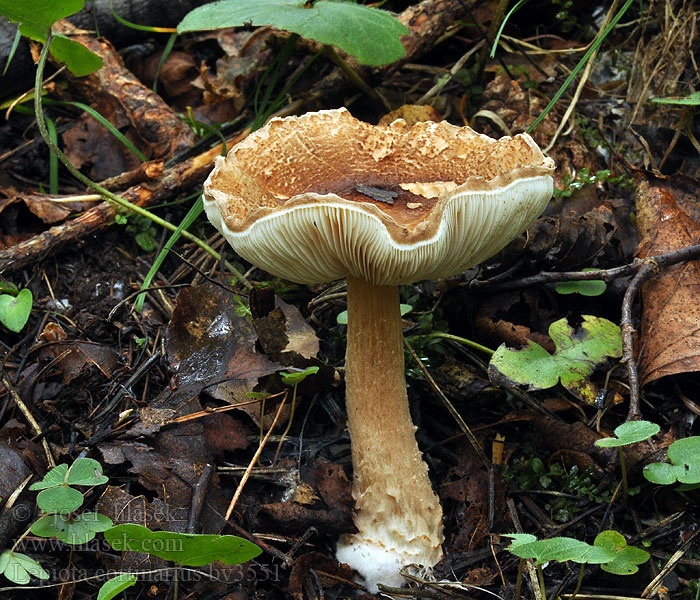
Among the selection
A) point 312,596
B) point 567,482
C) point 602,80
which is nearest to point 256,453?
point 312,596

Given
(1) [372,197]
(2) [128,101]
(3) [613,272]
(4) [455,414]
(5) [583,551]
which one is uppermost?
(2) [128,101]

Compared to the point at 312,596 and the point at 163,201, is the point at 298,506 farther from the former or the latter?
the point at 163,201

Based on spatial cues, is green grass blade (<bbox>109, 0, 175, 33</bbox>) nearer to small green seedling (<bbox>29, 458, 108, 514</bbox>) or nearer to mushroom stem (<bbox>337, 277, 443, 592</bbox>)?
mushroom stem (<bbox>337, 277, 443, 592</bbox>)

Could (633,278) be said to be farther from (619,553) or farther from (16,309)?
(16,309)

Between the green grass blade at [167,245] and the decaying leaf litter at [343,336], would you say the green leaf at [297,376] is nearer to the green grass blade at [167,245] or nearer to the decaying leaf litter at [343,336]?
the decaying leaf litter at [343,336]

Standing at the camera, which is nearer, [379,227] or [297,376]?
[379,227]

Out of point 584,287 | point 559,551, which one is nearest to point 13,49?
point 584,287

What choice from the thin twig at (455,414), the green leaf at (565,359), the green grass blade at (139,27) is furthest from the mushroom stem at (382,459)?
the green grass blade at (139,27)
